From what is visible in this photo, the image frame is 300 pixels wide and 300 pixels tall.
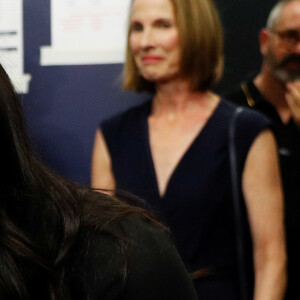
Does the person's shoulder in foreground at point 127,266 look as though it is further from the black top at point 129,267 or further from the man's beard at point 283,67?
the man's beard at point 283,67

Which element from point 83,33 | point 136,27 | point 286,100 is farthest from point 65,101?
point 286,100

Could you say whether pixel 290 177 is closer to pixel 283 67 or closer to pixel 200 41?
pixel 283 67

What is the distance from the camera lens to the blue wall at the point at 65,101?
7.03 ft

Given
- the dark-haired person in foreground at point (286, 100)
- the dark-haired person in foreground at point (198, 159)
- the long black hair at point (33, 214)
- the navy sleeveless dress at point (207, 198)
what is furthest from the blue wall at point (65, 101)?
the long black hair at point (33, 214)

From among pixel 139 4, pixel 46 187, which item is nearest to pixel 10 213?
pixel 46 187

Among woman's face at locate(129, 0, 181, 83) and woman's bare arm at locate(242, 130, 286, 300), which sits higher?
woman's face at locate(129, 0, 181, 83)

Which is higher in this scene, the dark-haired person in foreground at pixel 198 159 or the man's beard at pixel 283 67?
the man's beard at pixel 283 67

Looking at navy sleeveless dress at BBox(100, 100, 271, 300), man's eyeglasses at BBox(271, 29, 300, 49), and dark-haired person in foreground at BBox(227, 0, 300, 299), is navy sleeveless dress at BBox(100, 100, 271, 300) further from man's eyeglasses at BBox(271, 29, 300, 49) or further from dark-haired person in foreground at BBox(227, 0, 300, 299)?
man's eyeglasses at BBox(271, 29, 300, 49)

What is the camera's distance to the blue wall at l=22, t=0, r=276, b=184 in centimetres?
214

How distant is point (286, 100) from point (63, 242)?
108 centimetres

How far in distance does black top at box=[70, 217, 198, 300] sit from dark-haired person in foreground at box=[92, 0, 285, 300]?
960 millimetres

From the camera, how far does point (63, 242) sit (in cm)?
90

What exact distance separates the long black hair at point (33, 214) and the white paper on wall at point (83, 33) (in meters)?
1.24

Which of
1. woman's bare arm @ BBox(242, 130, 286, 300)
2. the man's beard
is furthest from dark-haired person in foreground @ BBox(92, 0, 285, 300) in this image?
the man's beard
